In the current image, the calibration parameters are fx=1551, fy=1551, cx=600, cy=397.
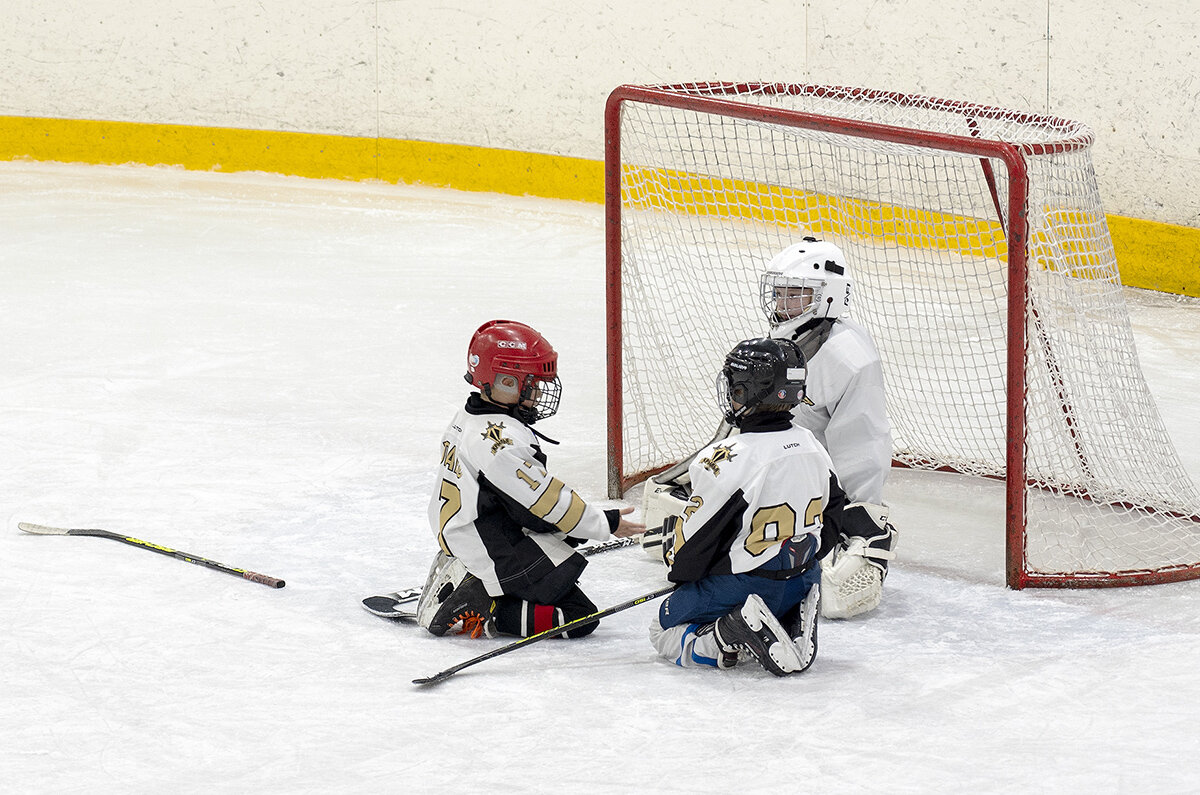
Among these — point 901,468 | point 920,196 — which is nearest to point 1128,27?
point 920,196

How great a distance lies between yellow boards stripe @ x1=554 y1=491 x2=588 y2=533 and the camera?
3.26 metres

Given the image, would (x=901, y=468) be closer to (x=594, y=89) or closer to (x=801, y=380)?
(x=801, y=380)

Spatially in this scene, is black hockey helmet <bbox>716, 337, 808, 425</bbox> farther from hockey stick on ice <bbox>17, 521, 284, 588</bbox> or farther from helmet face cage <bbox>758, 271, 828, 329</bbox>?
hockey stick on ice <bbox>17, 521, 284, 588</bbox>

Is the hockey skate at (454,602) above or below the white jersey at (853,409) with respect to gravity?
below

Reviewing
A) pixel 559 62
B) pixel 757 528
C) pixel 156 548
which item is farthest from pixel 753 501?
pixel 559 62

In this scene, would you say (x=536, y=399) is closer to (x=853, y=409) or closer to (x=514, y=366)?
(x=514, y=366)

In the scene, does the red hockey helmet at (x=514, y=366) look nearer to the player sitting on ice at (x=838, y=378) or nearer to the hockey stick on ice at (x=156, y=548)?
the player sitting on ice at (x=838, y=378)

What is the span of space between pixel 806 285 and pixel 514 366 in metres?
0.82

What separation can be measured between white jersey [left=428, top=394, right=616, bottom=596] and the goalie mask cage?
110 centimetres

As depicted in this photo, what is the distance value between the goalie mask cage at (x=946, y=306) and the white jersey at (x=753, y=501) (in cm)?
77

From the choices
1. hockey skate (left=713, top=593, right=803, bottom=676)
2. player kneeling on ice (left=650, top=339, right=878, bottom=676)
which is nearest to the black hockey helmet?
player kneeling on ice (left=650, top=339, right=878, bottom=676)

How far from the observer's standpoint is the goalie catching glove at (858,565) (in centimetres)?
349

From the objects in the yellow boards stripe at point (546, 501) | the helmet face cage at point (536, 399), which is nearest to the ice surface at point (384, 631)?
the yellow boards stripe at point (546, 501)

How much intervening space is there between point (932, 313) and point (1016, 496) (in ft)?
6.69
